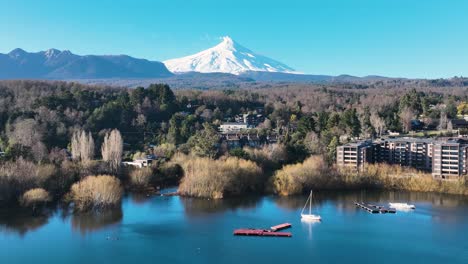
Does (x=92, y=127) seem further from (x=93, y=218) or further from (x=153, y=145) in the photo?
(x=93, y=218)

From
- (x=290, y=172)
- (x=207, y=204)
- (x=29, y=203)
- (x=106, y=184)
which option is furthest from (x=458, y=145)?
(x=29, y=203)

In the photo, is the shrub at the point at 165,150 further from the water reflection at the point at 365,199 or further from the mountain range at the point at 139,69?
the mountain range at the point at 139,69

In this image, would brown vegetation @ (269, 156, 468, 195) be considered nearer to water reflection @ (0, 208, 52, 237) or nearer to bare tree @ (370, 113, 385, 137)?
bare tree @ (370, 113, 385, 137)

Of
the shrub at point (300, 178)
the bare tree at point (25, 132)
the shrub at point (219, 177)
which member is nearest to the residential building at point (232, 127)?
the shrub at point (219, 177)

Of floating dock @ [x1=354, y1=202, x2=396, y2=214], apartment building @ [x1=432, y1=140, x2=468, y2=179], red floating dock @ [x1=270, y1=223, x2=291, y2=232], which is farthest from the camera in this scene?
apartment building @ [x1=432, y1=140, x2=468, y2=179]

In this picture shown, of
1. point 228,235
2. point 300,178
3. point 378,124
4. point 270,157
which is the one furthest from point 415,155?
point 228,235

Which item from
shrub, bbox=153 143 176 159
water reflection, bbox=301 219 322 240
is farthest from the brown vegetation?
shrub, bbox=153 143 176 159
